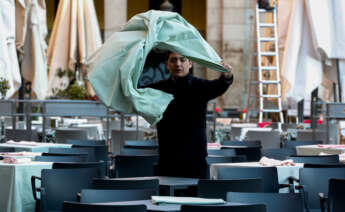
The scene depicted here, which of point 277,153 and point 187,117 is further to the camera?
point 277,153

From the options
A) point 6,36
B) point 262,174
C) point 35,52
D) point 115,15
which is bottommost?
point 262,174

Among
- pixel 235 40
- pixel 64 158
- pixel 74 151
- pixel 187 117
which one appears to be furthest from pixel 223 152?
pixel 235 40

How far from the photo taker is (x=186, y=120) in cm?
704

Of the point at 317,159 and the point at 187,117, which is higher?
the point at 187,117

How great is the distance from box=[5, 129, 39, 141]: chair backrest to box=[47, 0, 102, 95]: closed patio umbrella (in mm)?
2277

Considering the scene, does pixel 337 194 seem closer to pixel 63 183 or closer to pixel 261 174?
pixel 261 174

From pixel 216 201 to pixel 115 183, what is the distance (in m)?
1.27

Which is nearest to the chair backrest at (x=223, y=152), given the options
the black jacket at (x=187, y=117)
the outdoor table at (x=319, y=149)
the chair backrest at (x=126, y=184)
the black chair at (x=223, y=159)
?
the black chair at (x=223, y=159)

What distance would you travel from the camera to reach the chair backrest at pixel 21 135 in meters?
12.6

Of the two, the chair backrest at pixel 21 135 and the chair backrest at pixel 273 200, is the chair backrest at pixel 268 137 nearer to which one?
the chair backrest at pixel 21 135

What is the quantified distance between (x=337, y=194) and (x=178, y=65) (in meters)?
1.71

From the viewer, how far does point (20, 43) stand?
37.1 ft

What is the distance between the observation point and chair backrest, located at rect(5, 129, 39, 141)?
1261 cm

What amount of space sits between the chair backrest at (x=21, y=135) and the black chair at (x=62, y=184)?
5.15 m
